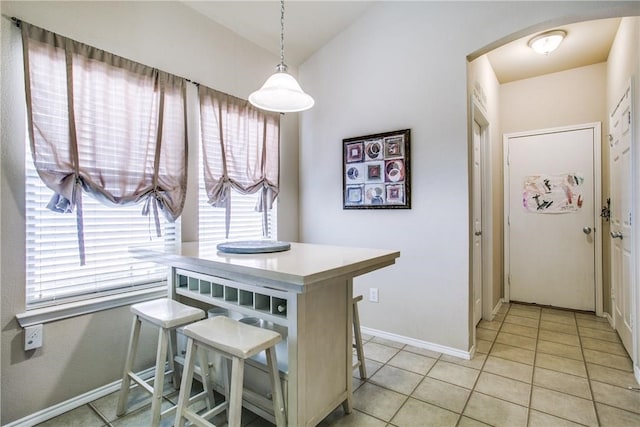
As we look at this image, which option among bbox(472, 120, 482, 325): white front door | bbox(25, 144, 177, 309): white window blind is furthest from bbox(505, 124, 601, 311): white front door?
bbox(25, 144, 177, 309): white window blind

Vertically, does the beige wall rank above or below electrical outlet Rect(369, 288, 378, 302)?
above

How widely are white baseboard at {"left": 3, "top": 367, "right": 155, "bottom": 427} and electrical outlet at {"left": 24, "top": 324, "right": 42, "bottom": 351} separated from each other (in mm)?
387

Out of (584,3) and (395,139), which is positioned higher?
(584,3)

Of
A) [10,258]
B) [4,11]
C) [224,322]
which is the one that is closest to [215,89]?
[4,11]

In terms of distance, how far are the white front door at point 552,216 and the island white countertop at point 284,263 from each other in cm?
307

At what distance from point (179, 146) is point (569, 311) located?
455 centimetres

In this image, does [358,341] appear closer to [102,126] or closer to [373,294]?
[373,294]

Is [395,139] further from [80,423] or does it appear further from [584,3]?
[80,423]

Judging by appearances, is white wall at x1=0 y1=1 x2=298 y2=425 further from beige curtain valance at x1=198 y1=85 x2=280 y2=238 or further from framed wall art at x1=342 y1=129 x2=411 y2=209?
framed wall art at x1=342 y1=129 x2=411 y2=209

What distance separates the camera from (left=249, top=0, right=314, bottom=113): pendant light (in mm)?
1900

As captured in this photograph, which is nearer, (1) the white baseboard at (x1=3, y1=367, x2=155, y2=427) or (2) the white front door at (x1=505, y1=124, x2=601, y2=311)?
(1) the white baseboard at (x1=3, y1=367, x2=155, y2=427)

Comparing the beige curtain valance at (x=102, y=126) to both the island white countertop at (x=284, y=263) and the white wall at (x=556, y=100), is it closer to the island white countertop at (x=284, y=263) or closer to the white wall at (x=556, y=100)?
the island white countertop at (x=284, y=263)

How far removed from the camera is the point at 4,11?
1.69 metres

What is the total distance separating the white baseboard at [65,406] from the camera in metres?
1.75
